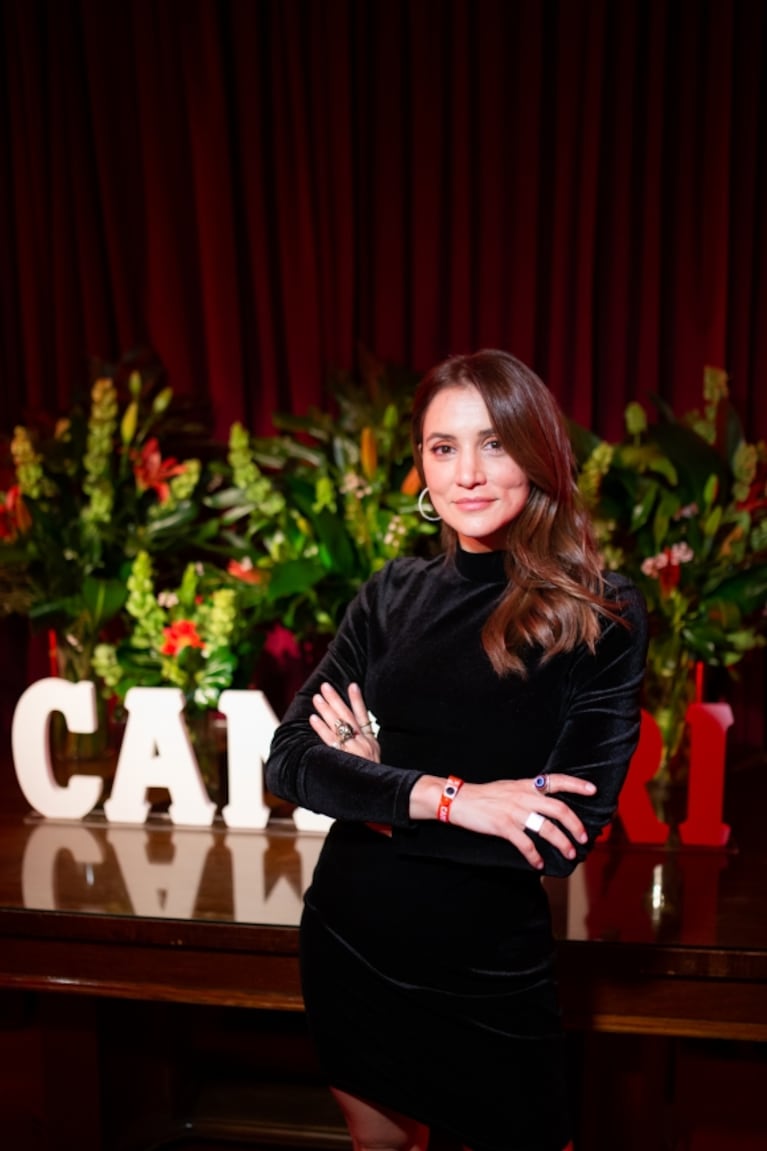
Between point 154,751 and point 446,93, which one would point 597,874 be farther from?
point 446,93

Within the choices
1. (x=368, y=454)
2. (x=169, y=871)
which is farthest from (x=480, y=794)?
(x=368, y=454)

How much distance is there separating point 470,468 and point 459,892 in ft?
1.54

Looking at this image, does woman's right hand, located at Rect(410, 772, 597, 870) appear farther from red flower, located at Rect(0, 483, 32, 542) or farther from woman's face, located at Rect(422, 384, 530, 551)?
red flower, located at Rect(0, 483, 32, 542)

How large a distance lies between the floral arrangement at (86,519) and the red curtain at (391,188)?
33 centimetres

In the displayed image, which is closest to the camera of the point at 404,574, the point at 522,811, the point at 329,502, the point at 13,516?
the point at 522,811

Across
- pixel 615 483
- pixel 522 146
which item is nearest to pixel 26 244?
pixel 522 146

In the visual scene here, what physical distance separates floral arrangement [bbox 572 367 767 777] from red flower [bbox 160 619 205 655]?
740 mm

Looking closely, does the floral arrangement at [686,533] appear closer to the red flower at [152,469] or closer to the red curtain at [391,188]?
the red curtain at [391,188]

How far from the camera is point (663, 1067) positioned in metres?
1.62

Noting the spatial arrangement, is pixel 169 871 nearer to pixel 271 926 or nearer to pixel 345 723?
pixel 271 926

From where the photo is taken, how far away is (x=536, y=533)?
3.93 ft

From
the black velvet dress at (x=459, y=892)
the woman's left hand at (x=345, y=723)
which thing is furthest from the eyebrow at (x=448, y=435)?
the woman's left hand at (x=345, y=723)

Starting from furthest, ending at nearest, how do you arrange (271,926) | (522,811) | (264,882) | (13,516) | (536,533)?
(13,516)
(264,882)
(271,926)
(536,533)
(522,811)

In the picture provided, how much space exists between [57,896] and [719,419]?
1441 mm
